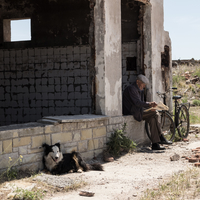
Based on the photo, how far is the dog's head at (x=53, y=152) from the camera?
570 cm

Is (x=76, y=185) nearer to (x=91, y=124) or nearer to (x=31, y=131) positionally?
Answer: (x=31, y=131)

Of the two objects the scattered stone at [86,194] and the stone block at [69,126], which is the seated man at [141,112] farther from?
the scattered stone at [86,194]

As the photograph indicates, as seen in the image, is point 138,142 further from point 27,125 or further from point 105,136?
point 27,125

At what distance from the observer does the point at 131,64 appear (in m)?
10.0

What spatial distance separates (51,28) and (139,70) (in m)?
2.92

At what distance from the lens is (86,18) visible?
1018 cm

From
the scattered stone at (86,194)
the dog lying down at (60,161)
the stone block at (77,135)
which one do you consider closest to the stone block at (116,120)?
the stone block at (77,135)

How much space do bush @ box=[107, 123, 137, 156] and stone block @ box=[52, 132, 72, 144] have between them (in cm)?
125

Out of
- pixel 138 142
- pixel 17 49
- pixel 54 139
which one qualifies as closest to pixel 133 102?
pixel 138 142

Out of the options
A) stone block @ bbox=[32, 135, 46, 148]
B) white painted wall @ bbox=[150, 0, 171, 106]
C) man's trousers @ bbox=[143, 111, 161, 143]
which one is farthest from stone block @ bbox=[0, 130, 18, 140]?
white painted wall @ bbox=[150, 0, 171, 106]

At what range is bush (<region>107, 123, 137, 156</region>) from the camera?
7418 mm

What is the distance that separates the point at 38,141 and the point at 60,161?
489 millimetres

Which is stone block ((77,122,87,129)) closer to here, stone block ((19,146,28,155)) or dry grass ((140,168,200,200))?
stone block ((19,146,28,155))

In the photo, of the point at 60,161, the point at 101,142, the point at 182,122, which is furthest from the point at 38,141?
the point at 182,122
